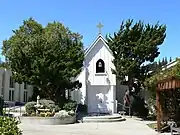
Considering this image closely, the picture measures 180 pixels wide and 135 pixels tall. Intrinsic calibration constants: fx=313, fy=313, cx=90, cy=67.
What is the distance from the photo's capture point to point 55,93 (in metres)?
26.6

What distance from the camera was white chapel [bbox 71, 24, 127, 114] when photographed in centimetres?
2811

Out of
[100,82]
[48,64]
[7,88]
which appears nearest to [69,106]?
[48,64]

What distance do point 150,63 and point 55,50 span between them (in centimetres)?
815

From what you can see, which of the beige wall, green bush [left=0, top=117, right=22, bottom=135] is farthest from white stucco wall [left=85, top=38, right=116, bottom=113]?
green bush [left=0, top=117, right=22, bottom=135]

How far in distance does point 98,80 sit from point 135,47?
4.93 metres

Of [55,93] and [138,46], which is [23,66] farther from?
[138,46]

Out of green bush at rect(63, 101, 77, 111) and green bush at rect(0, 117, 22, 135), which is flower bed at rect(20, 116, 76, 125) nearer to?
green bush at rect(63, 101, 77, 111)

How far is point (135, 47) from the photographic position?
25375 mm

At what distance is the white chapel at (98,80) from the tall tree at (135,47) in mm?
1637

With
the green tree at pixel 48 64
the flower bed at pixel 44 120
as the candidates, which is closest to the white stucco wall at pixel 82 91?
the green tree at pixel 48 64

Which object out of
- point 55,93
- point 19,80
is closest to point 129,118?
point 55,93

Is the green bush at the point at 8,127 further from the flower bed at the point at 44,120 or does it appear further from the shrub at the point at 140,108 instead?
the shrub at the point at 140,108

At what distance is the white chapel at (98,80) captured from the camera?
92.2 ft

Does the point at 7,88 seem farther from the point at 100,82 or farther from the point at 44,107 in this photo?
the point at 44,107
